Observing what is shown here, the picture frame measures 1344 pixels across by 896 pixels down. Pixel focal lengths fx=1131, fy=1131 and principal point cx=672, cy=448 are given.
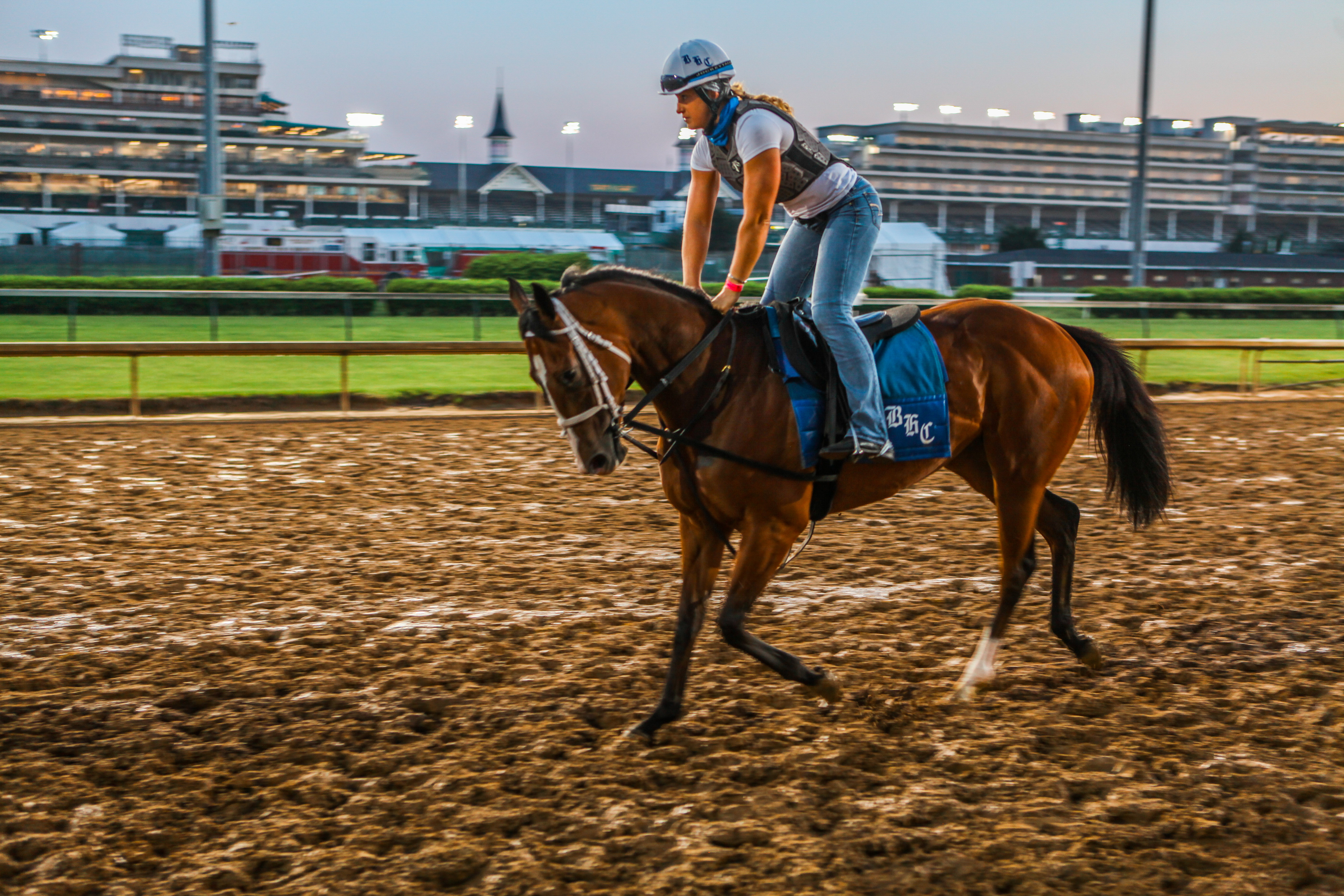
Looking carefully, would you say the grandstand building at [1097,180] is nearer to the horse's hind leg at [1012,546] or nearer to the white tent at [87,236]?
the white tent at [87,236]

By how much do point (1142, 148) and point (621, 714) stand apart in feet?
74.1

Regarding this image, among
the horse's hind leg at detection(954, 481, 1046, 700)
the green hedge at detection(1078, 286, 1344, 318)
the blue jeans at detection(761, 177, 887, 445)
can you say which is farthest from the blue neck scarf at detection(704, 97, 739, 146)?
the green hedge at detection(1078, 286, 1344, 318)

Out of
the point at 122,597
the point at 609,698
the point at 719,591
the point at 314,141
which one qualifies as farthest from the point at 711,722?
the point at 314,141

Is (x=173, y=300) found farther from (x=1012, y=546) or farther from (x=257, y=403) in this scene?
(x=1012, y=546)

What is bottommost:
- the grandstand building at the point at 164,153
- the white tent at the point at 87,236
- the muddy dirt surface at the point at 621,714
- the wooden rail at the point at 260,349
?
the muddy dirt surface at the point at 621,714

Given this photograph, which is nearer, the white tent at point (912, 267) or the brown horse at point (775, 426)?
the brown horse at point (775, 426)

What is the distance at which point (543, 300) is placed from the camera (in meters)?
3.54

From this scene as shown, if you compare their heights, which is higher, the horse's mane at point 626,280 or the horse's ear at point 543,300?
the horse's mane at point 626,280

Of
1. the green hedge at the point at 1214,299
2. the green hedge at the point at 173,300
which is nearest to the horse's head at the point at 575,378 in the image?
the green hedge at the point at 173,300

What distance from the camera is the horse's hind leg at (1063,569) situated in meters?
4.77

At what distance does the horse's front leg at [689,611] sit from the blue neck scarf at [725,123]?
137 centimetres

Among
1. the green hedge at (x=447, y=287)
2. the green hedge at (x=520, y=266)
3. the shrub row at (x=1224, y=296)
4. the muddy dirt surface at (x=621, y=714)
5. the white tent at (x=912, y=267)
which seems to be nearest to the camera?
the muddy dirt surface at (x=621, y=714)

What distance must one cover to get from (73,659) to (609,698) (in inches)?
93.3

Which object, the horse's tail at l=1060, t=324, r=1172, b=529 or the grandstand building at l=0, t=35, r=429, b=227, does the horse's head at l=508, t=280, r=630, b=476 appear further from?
the grandstand building at l=0, t=35, r=429, b=227
